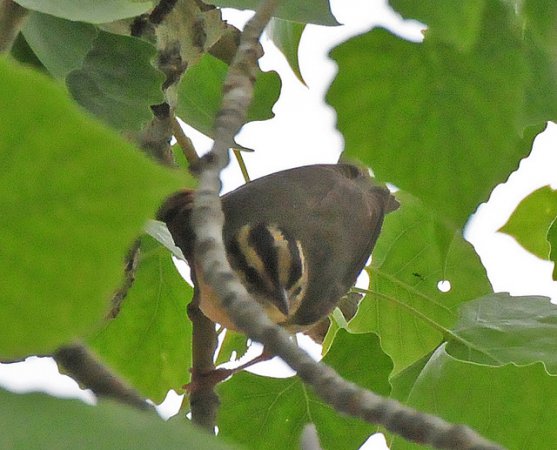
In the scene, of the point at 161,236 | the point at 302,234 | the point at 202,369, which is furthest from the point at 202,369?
the point at 302,234

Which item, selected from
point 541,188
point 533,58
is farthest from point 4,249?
point 541,188

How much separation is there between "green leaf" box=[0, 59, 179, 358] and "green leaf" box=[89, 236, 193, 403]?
869 mm

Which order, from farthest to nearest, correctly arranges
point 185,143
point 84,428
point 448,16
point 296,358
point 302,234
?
point 302,234, point 185,143, point 448,16, point 296,358, point 84,428

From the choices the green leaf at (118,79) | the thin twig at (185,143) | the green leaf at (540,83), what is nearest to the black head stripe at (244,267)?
the thin twig at (185,143)

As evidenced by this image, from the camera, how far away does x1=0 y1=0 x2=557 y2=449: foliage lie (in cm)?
14

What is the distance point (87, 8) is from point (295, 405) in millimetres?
599

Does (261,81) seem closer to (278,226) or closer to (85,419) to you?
(278,226)

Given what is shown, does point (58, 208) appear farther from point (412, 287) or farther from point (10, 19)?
point (412, 287)

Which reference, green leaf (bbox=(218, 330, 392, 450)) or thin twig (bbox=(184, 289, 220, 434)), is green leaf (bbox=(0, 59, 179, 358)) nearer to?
thin twig (bbox=(184, 289, 220, 434))

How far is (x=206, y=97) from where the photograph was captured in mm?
1005

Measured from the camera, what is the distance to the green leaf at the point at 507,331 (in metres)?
0.85

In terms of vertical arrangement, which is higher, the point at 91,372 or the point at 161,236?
the point at 91,372

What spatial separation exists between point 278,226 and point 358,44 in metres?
0.90

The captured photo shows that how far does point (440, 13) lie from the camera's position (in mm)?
370
